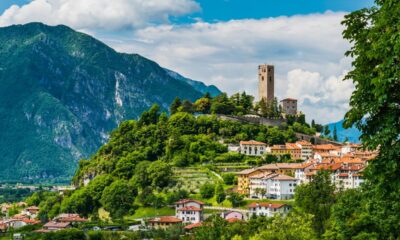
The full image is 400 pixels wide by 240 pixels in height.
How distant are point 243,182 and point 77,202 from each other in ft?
75.8

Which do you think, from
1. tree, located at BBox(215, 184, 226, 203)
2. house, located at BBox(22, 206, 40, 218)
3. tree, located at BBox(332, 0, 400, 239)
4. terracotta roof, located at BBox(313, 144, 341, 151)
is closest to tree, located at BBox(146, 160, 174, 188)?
tree, located at BBox(215, 184, 226, 203)

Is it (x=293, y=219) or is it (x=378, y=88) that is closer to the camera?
(x=378, y=88)

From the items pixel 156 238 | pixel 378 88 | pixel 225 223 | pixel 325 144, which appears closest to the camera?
pixel 378 88

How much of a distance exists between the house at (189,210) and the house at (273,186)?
8.89m

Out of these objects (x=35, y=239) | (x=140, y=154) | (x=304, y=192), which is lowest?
(x=35, y=239)

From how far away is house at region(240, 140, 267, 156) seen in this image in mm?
99812

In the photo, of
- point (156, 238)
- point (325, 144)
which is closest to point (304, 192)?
point (156, 238)

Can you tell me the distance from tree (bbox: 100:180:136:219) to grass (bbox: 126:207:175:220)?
4.70 ft

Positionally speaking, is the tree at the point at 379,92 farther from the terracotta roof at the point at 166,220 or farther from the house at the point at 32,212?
the house at the point at 32,212

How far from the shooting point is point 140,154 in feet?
326

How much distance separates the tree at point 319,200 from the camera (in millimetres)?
40031

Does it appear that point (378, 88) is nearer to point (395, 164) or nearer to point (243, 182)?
point (395, 164)

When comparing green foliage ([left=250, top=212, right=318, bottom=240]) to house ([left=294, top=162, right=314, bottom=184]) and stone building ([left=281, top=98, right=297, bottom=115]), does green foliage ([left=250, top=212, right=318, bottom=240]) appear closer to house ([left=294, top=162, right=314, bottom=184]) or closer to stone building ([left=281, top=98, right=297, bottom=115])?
house ([left=294, top=162, right=314, bottom=184])

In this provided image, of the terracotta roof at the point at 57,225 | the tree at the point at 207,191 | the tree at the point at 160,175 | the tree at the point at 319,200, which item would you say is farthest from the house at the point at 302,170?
the tree at the point at 319,200
